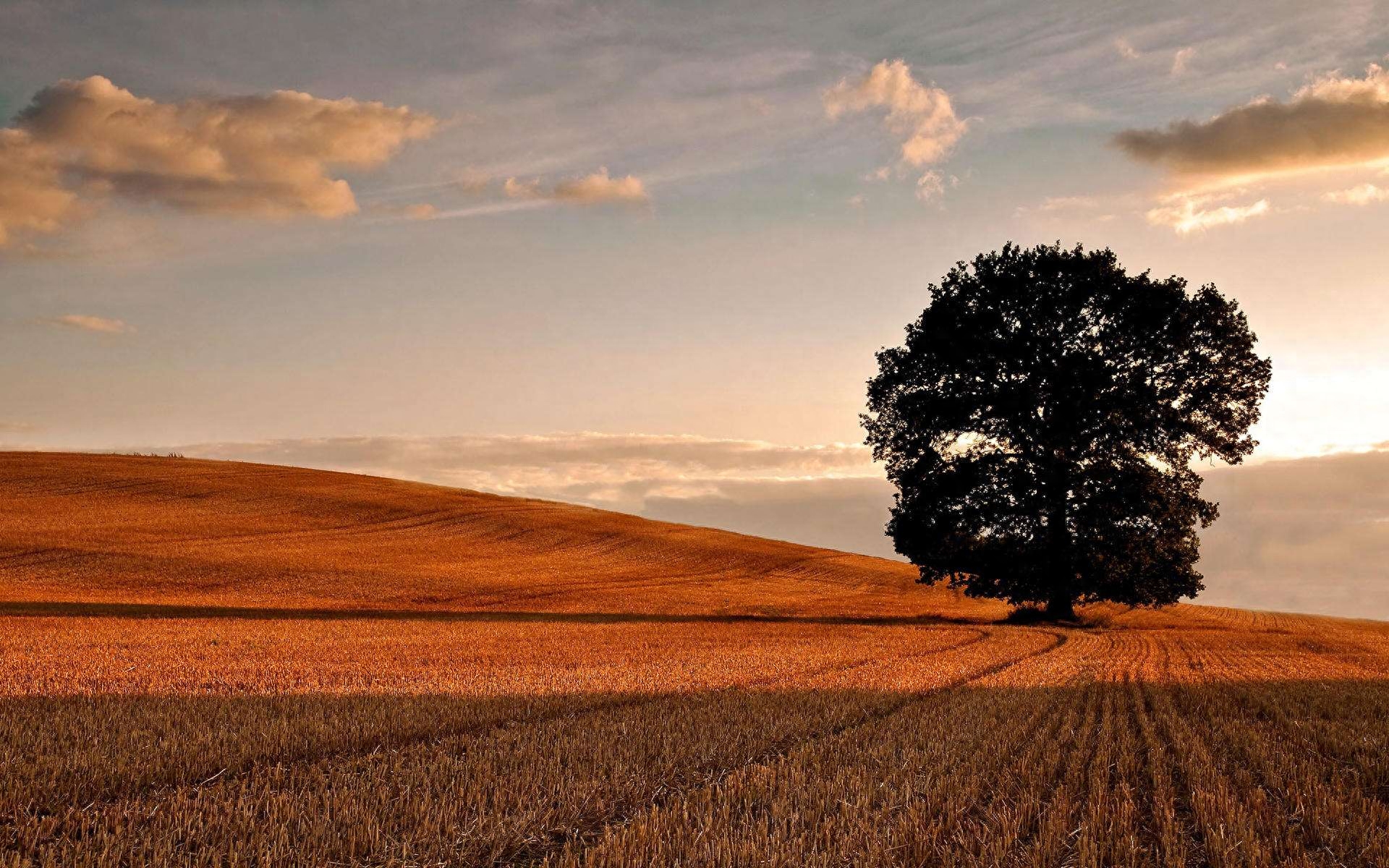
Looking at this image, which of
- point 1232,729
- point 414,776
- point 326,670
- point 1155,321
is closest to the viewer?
point 414,776

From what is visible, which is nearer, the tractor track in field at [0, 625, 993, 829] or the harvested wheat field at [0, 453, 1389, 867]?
the harvested wheat field at [0, 453, 1389, 867]

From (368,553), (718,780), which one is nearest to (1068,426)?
(718,780)

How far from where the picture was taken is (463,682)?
587 inches

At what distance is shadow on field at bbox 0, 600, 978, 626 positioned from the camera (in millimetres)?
31812

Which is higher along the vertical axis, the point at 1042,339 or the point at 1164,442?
the point at 1042,339

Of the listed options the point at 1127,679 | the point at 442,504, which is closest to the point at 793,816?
the point at 1127,679

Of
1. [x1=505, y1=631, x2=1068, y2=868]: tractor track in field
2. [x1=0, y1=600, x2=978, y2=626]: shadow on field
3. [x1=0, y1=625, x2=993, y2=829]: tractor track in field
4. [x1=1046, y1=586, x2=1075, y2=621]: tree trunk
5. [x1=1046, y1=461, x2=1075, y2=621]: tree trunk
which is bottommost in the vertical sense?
[x1=0, y1=600, x2=978, y2=626]: shadow on field

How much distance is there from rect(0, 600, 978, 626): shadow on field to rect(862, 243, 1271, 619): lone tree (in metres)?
4.04

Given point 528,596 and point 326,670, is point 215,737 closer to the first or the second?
point 326,670

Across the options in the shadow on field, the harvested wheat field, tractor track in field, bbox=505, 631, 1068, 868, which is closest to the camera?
tractor track in field, bbox=505, 631, 1068, 868

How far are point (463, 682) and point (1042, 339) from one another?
2835cm

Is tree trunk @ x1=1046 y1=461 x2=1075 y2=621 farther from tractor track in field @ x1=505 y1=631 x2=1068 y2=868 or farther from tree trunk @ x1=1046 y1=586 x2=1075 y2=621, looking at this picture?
tractor track in field @ x1=505 y1=631 x2=1068 y2=868

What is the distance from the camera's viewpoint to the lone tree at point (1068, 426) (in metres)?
34.8

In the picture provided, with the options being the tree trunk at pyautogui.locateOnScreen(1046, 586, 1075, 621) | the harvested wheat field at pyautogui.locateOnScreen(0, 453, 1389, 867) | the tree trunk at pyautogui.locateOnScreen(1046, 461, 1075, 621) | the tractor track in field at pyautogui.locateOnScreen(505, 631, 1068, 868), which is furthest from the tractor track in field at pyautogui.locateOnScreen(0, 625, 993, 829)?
the tree trunk at pyautogui.locateOnScreen(1046, 586, 1075, 621)
